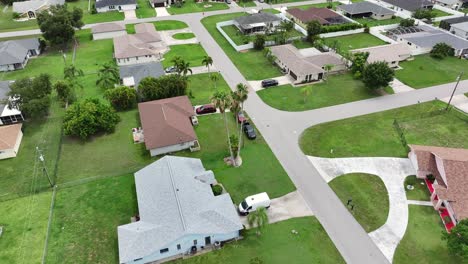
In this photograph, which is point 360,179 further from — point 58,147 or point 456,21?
point 456,21

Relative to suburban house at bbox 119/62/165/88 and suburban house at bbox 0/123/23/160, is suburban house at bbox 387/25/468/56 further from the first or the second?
suburban house at bbox 0/123/23/160

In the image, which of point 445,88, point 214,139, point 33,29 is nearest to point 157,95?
point 214,139

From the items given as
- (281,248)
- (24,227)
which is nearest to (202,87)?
(24,227)

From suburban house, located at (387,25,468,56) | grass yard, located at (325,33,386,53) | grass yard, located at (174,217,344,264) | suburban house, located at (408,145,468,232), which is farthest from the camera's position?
grass yard, located at (325,33,386,53)

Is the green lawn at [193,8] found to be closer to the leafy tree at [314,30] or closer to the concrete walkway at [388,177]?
the leafy tree at [314,30]

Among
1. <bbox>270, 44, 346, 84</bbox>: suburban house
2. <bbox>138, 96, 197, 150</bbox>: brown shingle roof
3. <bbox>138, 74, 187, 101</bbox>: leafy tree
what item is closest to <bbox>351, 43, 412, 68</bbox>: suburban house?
<bbox>270, 44, 346, 84</bbox>: suburban house

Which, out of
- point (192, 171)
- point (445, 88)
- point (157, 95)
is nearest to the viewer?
point (192, 171)
